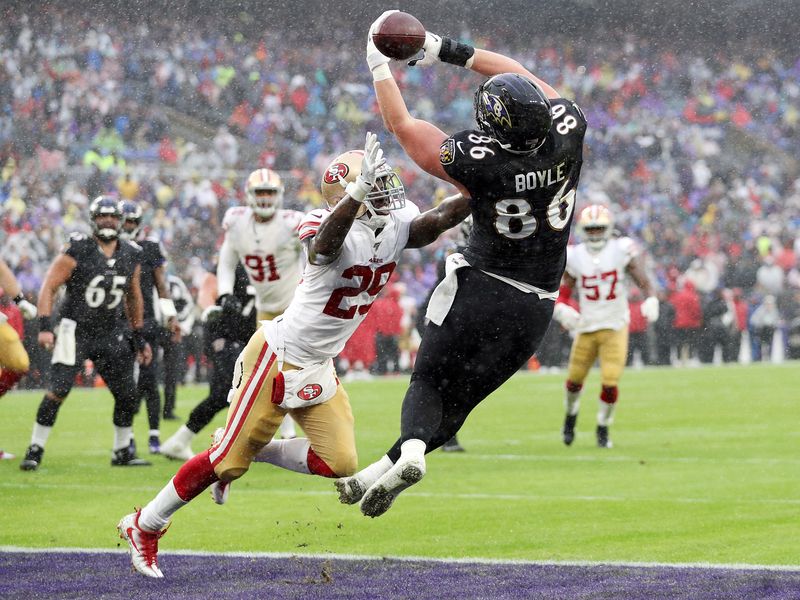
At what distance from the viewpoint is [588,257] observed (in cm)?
1135

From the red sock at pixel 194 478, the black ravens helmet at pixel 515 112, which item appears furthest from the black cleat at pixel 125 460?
the black ravens helmet at pixel 515 112

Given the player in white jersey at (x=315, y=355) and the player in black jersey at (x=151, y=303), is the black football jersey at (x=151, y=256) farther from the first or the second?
the player in white jersey at (x=315, y=355)

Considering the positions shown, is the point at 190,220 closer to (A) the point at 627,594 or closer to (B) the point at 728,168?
(B) the point at 728,168

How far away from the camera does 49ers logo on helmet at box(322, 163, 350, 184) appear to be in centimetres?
518

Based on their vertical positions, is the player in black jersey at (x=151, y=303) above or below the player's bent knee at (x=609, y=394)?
above

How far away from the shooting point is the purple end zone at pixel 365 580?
198 inches

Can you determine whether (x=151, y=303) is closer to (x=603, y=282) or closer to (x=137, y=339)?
(x=137, y=339)

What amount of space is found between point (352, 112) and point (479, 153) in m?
19.3

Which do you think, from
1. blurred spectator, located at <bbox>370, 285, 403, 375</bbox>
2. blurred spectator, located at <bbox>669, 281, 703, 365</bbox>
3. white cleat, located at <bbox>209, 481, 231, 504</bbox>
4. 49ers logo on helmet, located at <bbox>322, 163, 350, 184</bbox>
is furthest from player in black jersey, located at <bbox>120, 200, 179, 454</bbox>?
blurred spectator, located at <bbox>669, 281, 703, 365</bbox>

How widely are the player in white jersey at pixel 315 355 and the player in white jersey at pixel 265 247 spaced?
357 centimetres

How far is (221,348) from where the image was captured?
9.48 metres

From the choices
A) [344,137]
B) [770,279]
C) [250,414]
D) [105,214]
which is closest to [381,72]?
[250,414]

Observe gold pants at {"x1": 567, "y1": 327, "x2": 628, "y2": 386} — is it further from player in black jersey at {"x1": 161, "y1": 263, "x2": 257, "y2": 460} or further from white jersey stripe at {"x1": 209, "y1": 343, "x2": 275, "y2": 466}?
white jersey stripe at {"x1": 209, "y1": 343, "x2": 275, "y2": 466}

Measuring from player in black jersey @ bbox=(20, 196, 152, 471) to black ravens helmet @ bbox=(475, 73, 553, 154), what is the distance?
516 cm
